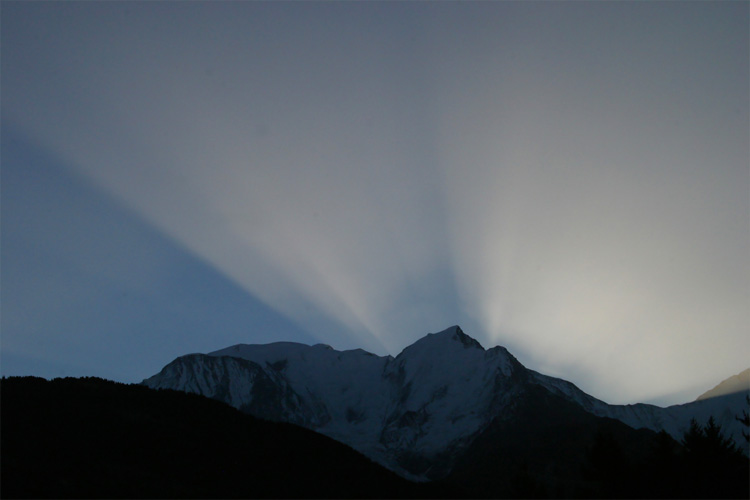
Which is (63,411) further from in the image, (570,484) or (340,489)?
(570,484)

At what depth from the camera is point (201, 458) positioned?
60219 millimetres

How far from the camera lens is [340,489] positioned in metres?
58.9

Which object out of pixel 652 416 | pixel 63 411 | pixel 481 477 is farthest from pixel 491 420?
pixel 63 411

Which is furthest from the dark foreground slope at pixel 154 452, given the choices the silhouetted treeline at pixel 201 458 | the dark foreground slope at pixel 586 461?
the dark foreground slope at pixel 586 461

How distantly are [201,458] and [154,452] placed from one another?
4.40 metres

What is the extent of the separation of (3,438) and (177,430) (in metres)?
17.5

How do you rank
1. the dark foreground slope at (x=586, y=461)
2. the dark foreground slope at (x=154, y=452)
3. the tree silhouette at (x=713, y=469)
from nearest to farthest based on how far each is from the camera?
the dark foreground slope at (x=154, y=452) < the tree silhouette at (x=713, y=469) < the dark foreground slope at (x=586, y=461)

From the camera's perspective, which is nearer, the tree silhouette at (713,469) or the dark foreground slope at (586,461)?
the tree silhouette at (713,469)

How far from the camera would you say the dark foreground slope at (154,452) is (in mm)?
48938

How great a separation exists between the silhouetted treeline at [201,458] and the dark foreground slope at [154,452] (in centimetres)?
13

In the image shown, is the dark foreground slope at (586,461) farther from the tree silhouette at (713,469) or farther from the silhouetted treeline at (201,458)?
the silhouetted treeline at (201,458)

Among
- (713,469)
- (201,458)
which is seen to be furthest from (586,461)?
(201,458)

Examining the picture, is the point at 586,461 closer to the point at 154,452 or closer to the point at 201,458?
the point at 201,458

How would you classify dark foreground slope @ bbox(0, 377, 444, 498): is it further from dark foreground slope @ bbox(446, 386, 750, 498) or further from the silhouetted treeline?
dark foreground slope @ bbox(446, 386, 750, 498)
